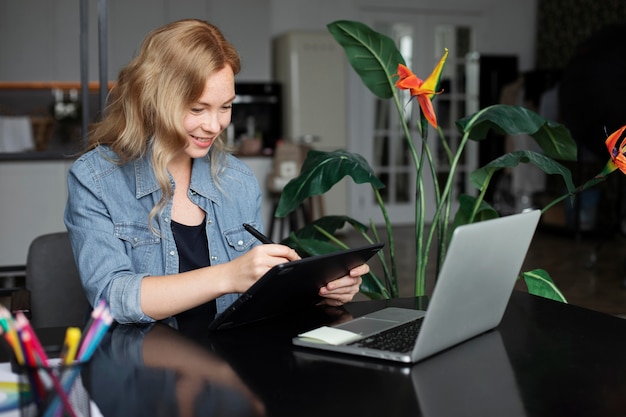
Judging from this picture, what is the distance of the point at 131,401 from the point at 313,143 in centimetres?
755

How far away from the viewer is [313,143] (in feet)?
28.0

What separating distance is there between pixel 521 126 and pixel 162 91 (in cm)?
100

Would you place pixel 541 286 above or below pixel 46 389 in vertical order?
below

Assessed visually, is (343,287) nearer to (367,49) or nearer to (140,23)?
(367,49)

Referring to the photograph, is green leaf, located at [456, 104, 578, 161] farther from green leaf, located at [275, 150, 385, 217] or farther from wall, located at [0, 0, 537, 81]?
wall, located at [0, 0, 537, 81]

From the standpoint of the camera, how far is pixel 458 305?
48.6 inches

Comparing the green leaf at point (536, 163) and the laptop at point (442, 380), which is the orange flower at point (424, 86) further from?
the laptop at point (442, 380)

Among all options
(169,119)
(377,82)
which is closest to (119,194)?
(169,119)

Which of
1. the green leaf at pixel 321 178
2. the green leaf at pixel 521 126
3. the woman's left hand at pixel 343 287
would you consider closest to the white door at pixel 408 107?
the green leaf at pixel 521 126

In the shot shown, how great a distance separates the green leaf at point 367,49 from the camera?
2371 millimetres

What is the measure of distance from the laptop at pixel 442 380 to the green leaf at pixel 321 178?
38.1 inches

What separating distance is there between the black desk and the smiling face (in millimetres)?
450

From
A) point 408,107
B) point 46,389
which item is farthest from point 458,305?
point 408,107

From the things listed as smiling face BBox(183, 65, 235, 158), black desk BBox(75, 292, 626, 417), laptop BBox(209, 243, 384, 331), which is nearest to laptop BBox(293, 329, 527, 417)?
black desk BBox(75, 292, 626, 417)
